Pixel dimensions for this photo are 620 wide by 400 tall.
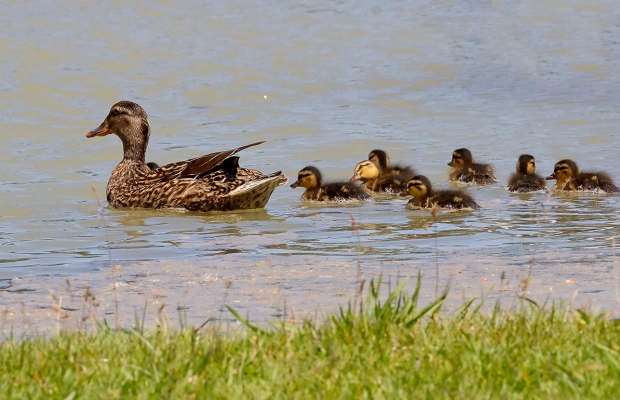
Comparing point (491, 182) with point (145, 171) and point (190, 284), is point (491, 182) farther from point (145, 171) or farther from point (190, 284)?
point (190, 284)

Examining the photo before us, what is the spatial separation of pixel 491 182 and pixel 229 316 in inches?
273

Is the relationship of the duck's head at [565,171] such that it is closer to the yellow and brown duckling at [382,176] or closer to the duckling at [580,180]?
the duckling at [580,180]

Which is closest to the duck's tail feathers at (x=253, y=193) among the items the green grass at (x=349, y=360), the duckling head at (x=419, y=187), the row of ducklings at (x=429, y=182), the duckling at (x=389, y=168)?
the row of ducklings at (x=429, y=182)

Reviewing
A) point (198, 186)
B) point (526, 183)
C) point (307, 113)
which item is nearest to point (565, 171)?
point (526, 183)

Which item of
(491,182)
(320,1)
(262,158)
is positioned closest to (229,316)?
(491,182)

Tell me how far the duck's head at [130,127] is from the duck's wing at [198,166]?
63 centimetres

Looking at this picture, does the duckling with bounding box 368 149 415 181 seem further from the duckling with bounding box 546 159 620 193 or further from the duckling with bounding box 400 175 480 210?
A: the duckling with bounding box 546 159 620 193

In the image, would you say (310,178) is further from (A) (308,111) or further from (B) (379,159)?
(A) (308,111)

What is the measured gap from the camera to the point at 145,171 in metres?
11.4

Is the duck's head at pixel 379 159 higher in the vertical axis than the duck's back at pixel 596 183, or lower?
higher

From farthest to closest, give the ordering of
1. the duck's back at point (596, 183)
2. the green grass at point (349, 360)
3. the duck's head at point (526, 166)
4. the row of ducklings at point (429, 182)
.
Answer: the duck's head at point (526, 166), the duck's back at point (596, 183), the row of ducklings at point (429, 182), the green grass at point (349, 360)

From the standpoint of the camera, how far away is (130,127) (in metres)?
11.6

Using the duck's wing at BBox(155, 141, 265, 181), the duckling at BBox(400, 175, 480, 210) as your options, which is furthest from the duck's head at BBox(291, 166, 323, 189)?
the duckling at BBox(400, 175, 480, 210)

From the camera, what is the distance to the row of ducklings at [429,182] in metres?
10.3
